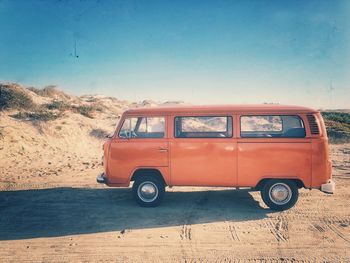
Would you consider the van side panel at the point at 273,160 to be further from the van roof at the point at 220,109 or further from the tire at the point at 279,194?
the van roof at the point at 220,109

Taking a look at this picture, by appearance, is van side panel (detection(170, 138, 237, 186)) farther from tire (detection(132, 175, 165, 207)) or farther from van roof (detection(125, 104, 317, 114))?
van roof (detection(125, 104, 317, 114))

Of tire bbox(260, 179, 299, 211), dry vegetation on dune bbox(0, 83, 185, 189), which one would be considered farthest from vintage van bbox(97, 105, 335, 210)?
dry vegetation on dune bbox(0, 83, 185, 189)

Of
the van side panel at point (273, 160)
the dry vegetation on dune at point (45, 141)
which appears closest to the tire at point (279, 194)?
the van side panel at point (273, 160)

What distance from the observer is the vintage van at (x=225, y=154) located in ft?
22.8

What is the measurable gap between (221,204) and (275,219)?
1.62 meters

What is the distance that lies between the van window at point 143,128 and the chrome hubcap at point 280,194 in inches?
125

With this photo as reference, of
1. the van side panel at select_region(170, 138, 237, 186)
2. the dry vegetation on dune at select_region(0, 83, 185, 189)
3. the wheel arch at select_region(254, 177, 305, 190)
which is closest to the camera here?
the wheel arch at select_region(254, 177, 305, 190)

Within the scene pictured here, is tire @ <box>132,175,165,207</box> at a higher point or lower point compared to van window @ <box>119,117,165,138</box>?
lower

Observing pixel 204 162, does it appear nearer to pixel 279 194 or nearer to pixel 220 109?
pixel 220 109

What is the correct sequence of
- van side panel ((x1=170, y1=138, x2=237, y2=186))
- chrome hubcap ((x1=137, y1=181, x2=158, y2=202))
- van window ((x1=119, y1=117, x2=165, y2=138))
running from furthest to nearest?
chrome hubcap ((x1=137, y1=181, x2=158, y2=202)) → van window ((x1=119, y1=117, x2=165, y2=138)) → van side panel ((x1=170, y1=138, x2=237, y2=186))

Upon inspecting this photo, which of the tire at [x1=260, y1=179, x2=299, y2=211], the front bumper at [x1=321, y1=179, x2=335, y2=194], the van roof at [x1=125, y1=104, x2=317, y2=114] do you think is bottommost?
the tire at [x1=260, y1=179, x2=299, y2=211]

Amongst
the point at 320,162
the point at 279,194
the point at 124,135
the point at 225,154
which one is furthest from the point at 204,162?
the point at 320,162

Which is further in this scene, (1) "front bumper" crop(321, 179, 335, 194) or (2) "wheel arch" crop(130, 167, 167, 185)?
(2) "wheel arch" crop(130, 167, 167, 185)

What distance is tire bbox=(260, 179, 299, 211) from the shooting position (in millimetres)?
7180
